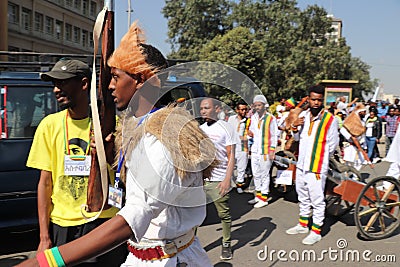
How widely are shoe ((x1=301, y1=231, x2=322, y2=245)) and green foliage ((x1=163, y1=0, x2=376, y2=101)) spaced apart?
28843 millimetres

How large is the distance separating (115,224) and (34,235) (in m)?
4.86

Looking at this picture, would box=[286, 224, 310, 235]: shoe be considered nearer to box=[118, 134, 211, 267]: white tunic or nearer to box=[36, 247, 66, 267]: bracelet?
box=[118, 134, 211, 267]: white tunic

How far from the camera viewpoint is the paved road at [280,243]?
512cm

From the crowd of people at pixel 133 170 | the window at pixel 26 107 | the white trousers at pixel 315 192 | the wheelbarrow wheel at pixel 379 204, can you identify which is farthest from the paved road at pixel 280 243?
the crowd of people at pixel 133 170

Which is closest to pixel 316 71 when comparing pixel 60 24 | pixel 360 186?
pixel 60 24

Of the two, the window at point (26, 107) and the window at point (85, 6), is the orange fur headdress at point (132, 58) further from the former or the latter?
the window at point (85, 6)

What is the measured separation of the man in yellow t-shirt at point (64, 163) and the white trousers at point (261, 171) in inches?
205

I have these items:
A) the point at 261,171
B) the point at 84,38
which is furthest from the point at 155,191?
the point at 84,38

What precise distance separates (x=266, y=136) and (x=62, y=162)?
17.3 feet

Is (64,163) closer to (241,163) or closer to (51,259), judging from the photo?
(51,259)

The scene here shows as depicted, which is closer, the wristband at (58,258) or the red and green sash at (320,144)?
the wristband at (58,258)

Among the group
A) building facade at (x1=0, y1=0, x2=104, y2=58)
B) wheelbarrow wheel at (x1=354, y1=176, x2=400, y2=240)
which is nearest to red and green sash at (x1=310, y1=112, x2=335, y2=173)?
wheelbarrow wheel at (x1=354, y1=176, x2=400, y2=240)

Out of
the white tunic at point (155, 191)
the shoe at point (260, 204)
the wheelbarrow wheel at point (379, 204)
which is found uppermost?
the white tunic at point (155, 191)

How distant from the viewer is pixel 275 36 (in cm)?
3769
